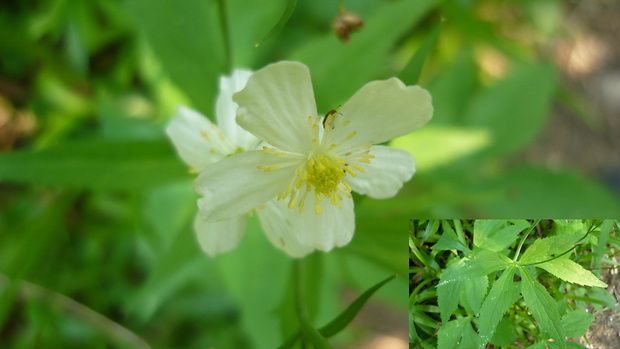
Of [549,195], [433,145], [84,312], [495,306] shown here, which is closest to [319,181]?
[495,306]

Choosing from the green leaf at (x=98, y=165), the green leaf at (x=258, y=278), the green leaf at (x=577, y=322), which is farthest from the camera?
the green leaf at (x=258, y=278)

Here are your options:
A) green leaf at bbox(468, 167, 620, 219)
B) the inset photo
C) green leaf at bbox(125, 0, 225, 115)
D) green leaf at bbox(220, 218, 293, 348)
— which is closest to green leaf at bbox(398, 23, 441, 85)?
Result: the inset photo

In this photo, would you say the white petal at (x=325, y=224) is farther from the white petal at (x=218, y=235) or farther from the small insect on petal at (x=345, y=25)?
the small insect on petal at (x=345, y=25)

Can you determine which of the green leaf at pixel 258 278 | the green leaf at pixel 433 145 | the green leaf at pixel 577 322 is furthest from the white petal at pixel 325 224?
the green leaf at pixel 433 145

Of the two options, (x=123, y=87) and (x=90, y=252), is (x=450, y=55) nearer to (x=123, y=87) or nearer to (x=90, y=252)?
(x=123, y=87)

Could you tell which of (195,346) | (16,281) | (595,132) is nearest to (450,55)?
(595,132)

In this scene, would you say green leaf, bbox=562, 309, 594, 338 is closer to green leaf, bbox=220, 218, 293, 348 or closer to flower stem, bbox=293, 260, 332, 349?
flower stem, bbox=293, 260, 332, 349
